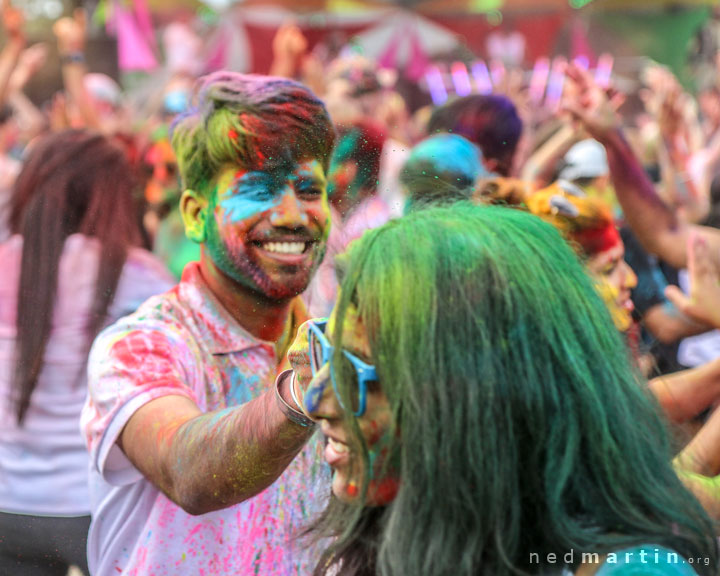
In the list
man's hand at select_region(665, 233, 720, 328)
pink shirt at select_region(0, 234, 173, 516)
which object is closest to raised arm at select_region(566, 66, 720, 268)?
man's hand at select_region(665, 233, 720, 328)

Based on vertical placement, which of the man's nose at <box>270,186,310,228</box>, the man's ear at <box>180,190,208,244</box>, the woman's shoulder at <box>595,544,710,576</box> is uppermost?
the man's nose at <box>270,186,310,228</box>

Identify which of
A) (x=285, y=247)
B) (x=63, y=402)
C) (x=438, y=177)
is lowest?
(x=63, y=402)

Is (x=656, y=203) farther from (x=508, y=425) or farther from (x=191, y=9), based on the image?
(x=191, y=9)

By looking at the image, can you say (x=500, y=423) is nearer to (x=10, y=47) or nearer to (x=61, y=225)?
(x=61, y=225)

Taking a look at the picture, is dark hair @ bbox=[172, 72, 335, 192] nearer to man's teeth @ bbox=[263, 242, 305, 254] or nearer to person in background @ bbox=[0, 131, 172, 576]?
man's teeth @ bbox=[263, 242, 305, 254]

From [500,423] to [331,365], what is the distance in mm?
213

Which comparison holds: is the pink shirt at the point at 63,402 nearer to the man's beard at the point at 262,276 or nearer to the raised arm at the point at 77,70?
the man's beard at the point at 262,276

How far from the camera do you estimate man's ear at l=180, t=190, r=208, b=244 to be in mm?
1551

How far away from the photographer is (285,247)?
1443 mm

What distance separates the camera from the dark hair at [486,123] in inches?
130

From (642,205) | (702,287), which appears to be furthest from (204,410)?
(642,205)

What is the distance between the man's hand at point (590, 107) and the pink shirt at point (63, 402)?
1.36 metres

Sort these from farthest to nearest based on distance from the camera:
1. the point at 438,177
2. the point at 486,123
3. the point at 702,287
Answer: the point at 486,123, the point at 702,287, the point at 438,177

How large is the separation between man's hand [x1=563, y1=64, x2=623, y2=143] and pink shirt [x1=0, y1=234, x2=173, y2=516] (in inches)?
53.5
